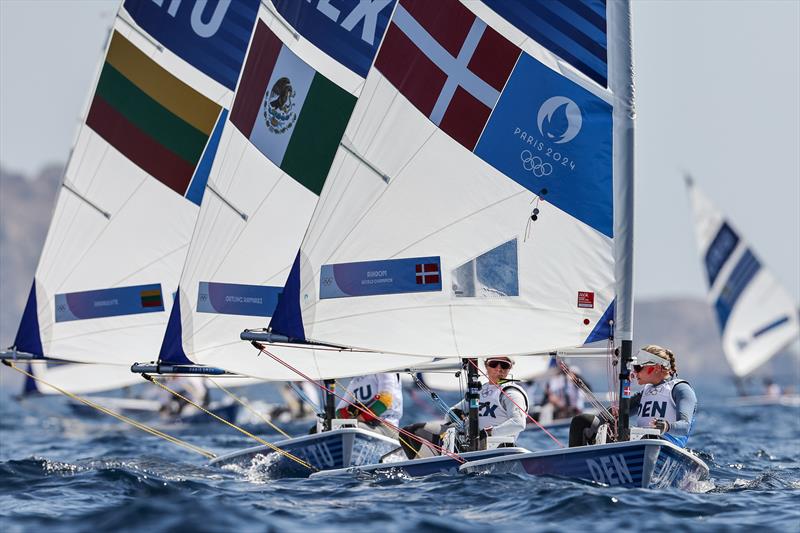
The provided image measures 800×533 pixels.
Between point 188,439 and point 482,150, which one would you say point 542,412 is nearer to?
point 188,439

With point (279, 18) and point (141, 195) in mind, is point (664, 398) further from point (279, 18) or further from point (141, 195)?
point (141, 195)

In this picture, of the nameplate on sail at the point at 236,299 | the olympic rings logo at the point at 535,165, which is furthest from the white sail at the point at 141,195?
the olympic rings logo at the point at 535,165

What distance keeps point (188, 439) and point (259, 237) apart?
32.7 ft

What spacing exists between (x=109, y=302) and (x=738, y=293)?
26121 millimetres

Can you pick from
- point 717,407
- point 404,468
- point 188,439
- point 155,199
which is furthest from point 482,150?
point 717,407

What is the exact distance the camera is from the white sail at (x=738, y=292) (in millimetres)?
39062

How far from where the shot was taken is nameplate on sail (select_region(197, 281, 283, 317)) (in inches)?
566

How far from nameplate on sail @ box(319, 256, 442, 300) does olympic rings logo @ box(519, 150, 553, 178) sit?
1213 mm

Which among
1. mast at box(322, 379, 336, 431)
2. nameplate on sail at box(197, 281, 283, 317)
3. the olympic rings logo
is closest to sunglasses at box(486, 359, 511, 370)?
the olympic rings logo

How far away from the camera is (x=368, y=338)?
11.8 meters

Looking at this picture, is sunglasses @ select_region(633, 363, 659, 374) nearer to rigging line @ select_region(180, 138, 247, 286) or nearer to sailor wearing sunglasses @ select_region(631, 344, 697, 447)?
sailor wearing sunglasses @ select_region(631, 344, 697, 447)

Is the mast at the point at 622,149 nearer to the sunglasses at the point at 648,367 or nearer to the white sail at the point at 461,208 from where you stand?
the white sail at the point at 461,208

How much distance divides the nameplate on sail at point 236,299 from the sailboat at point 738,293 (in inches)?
1045

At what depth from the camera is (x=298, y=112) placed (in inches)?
579
